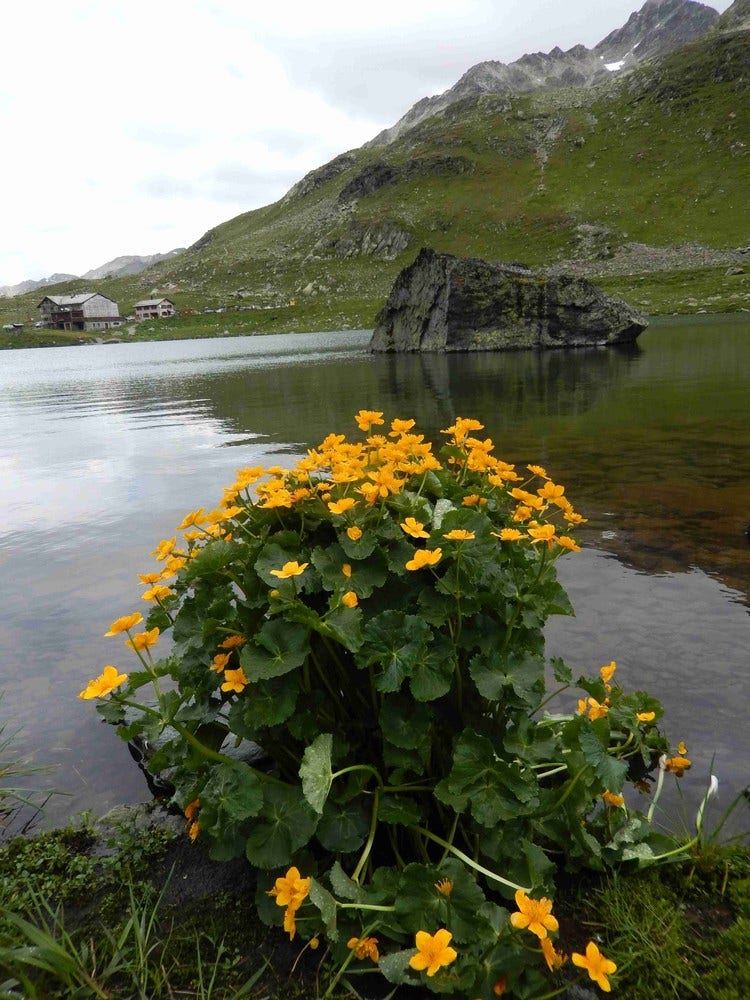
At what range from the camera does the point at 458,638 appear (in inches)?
112

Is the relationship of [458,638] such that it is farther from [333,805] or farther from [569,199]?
[569,199]

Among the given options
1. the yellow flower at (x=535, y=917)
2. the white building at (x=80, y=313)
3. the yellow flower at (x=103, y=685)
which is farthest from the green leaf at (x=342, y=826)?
the white building at (x=80, y=313)

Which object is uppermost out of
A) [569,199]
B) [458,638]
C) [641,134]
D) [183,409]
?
[641,134]

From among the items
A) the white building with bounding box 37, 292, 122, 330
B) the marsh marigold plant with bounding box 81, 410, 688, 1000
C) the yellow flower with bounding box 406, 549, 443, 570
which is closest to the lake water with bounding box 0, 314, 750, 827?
the marsh marigold plant with bounding box 81, 410, 688, 1000

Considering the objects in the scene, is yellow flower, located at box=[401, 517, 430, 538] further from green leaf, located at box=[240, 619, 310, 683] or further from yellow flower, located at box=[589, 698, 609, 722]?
yellow flower, located at box=[589, 698, 609, 722]

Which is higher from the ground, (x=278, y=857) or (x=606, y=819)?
(x=278, y=857)

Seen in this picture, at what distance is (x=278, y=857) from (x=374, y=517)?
1.53 m

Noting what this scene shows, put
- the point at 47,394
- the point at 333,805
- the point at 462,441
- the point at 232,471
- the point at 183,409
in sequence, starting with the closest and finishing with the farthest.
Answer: the point at 333,805 < the point at 462,441 < the point at 232,471 < the point at 183,409 < the point at 47,394

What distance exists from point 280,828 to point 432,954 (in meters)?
0.83

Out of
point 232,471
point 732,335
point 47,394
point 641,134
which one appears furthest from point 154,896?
point 641,134

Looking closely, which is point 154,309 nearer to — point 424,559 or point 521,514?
point 521,514

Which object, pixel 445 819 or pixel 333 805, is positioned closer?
pixel 333 805

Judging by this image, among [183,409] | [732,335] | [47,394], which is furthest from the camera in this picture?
[732,335]

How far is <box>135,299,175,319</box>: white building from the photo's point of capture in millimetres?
154250
